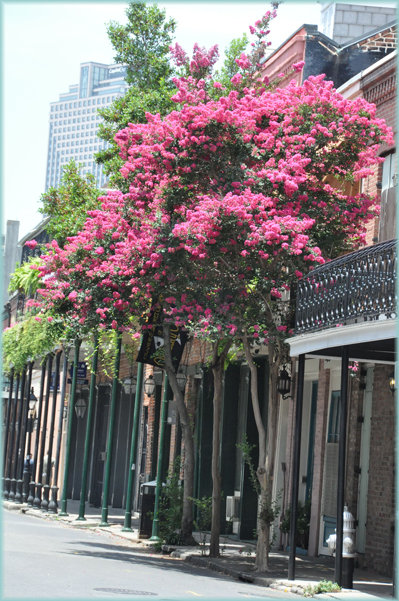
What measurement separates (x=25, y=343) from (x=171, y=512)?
1728cm

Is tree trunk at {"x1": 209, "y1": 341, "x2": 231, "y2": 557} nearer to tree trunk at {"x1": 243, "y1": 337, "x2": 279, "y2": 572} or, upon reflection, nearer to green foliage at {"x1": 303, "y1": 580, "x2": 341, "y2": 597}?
tree trunk at {"x1": 243, "y1": 337, "x2": 279, "y2": 572}

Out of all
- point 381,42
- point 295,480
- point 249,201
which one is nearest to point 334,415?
point 295,480

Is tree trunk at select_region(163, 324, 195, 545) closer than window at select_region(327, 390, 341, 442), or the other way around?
window at select_region(327, 390, 341, 442)

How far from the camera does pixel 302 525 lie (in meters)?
22.4

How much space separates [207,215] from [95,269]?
3356 mm

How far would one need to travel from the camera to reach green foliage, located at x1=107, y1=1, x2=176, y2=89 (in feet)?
90.0

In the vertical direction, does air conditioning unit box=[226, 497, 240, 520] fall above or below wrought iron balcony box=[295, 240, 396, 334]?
below

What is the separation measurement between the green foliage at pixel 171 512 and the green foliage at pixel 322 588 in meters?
7.20

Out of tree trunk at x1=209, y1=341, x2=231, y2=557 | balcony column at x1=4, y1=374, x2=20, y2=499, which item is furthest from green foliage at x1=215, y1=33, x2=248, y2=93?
balcony column at x1=4, y1=374, x2=20, y2=499

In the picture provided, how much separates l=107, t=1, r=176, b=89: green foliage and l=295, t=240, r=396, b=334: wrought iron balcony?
1189 centimetres

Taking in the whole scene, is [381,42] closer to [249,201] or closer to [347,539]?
[249,201]

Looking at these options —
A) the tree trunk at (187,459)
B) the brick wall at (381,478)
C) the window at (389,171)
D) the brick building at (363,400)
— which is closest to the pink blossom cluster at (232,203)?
the window at (389,171)

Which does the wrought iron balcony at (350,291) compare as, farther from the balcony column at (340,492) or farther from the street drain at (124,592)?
the street drain at (124,592)

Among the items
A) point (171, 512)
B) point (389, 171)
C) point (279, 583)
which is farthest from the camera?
point (171, 512)
